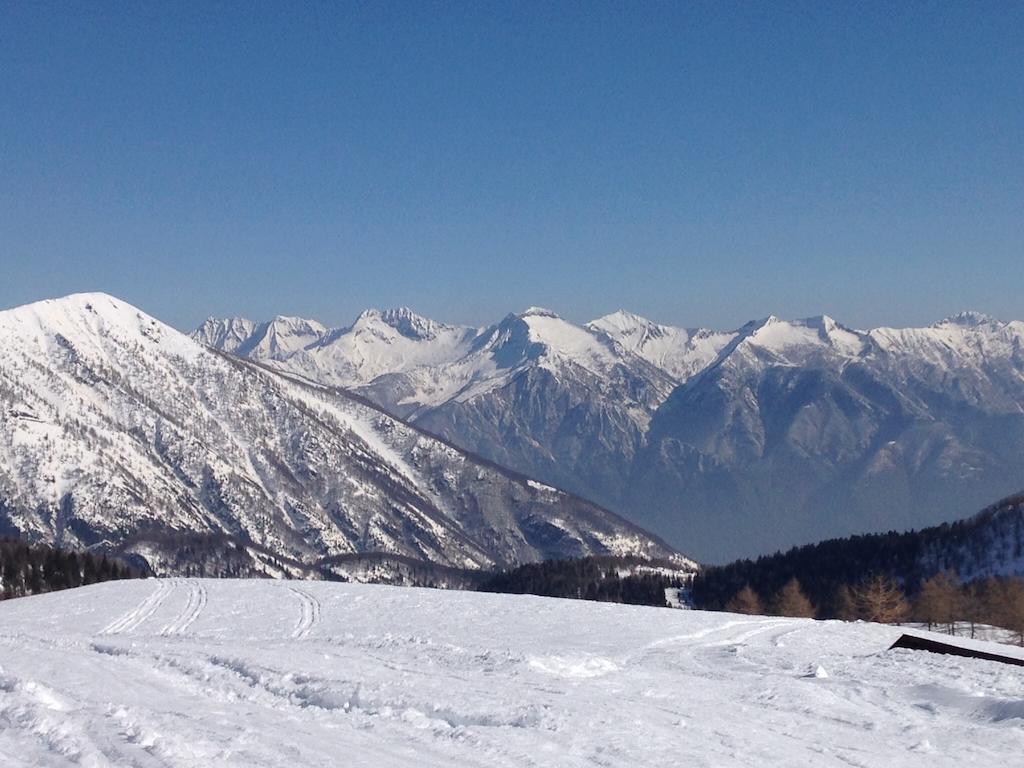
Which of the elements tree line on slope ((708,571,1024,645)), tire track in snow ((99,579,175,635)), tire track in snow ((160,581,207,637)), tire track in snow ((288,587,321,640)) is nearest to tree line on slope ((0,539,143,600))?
tire track in snow ((99,579,175,635))

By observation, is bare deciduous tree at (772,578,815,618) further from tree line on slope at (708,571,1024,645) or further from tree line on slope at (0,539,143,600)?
tree line on slope at (0,539,143,600)

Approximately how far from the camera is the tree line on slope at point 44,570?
11500cm

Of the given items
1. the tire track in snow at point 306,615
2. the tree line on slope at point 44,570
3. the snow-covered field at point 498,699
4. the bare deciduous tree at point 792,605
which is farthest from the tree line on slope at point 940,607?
the tree line on slope at point 44,570

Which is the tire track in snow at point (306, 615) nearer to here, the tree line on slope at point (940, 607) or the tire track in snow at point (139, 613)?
the tire track in snow at point (139, 613)

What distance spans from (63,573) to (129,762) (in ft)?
374

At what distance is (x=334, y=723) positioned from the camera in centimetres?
2195

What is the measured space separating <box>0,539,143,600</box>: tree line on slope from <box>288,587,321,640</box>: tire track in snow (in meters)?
61.6

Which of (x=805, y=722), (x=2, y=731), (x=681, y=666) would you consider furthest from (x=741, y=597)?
(x=2, y=731)

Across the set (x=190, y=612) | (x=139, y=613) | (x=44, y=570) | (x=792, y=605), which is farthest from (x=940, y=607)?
(x=44, y=570)

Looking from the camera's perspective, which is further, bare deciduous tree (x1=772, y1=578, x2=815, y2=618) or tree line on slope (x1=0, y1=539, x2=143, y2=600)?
tree line on slope (x1=0, y1=539, x2=143, y2=600)

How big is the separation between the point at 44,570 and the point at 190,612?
71709mm

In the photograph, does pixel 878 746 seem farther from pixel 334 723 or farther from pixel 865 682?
pixel 334 723

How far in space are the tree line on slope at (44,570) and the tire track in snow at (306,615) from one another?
61568mm

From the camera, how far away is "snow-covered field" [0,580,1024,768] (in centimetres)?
1936
